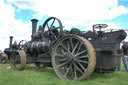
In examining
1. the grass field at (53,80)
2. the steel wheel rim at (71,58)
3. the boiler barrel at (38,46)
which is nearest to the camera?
the grass field at (53,80)

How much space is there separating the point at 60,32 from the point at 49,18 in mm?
910

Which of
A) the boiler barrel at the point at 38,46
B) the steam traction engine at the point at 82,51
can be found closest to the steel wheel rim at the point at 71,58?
the steam traction engine at the point at 82,51

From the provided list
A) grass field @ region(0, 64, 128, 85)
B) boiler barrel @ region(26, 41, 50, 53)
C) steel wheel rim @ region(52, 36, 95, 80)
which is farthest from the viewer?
boiler barrel @ region(26, 41, 50, 53)

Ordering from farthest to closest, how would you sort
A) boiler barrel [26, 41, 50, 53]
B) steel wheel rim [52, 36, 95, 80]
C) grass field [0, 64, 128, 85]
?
boiler barrel [26, 41, 50, 53] → steel wheel rim [52, 36, 95, 80] → grass field [0, 64, 128, 85]

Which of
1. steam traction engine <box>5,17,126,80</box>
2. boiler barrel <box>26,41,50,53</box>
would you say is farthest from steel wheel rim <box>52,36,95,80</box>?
boiler barrel <box>26,41,50,53</box>

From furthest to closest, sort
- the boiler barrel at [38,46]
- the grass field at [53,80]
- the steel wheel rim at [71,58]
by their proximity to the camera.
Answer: the boiler barrel at [38,46]
the steel wheel rim at [71,58]
the grass field at [53,80]

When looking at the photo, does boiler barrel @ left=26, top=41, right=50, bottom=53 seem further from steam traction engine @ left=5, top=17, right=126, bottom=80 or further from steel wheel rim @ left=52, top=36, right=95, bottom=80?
steel wheel rim @ left=52, top=36, right=95, bottom=80

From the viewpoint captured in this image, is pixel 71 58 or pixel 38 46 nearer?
pixel 71 58

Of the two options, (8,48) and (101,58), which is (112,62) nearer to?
(101,58)

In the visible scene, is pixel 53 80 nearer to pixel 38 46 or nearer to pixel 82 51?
pixel 82 51

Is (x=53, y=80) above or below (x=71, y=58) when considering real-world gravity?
below

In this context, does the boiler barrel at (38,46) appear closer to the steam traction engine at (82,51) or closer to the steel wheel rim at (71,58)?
the steam traction engine at (82,51)

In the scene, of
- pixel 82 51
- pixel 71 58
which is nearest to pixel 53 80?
pixel 71 58

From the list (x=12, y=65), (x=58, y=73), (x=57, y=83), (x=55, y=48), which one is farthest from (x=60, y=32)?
(x=12, y=65)
